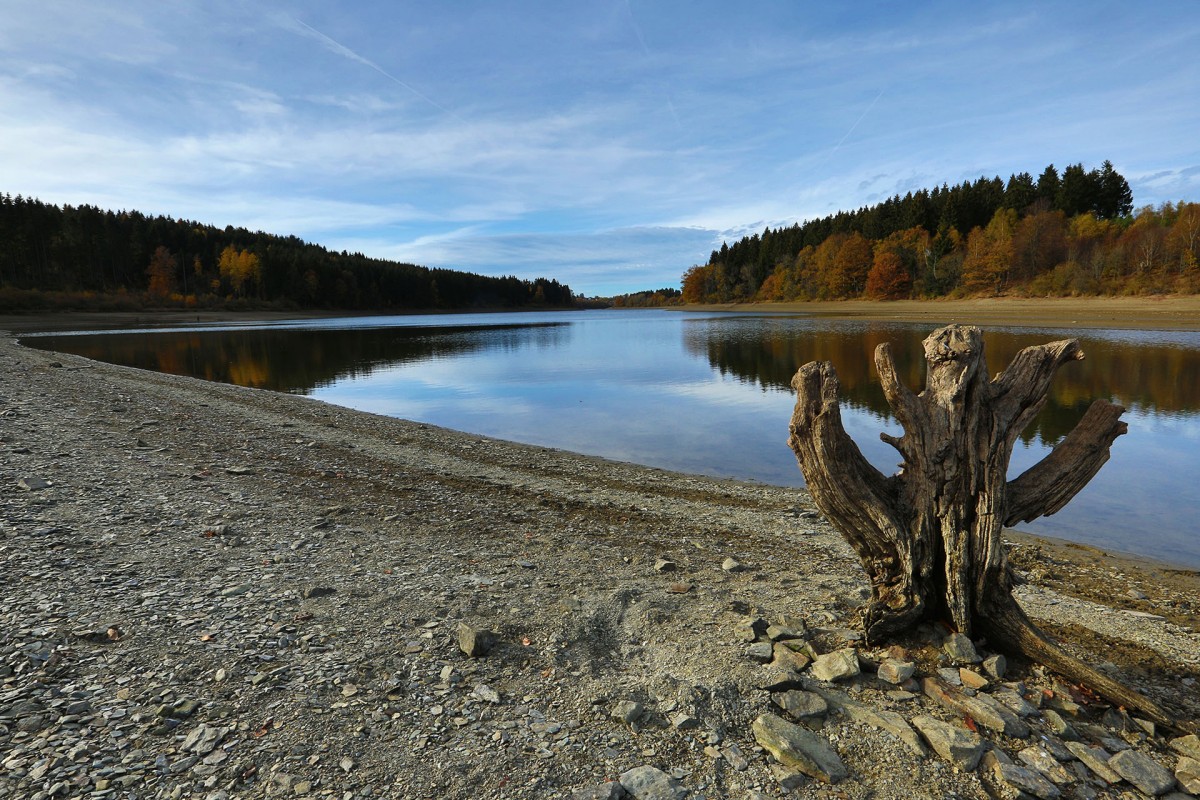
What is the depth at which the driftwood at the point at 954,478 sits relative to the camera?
12.7 ft

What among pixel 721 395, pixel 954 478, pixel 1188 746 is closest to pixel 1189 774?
pixel 1188 746

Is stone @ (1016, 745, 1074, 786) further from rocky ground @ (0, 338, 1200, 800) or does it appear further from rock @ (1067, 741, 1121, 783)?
rock @ (1067, 741, 1121, 783)

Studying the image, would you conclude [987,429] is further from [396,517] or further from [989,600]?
[396,517]

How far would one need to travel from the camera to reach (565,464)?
11.5 metres

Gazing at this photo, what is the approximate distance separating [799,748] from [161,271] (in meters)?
115

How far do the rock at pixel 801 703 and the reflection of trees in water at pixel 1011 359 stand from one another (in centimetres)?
1222

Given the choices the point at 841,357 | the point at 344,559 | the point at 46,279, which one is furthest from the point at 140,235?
the point at 344,559

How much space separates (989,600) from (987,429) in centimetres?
114

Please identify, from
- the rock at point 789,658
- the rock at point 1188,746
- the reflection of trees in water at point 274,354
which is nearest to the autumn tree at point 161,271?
the reflection of trees in water at point 274,354

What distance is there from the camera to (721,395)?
68.0ft

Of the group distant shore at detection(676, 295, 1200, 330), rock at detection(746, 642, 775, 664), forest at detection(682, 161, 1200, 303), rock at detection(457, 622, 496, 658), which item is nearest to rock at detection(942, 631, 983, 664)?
rock at detection(746, 642, 775, 664)

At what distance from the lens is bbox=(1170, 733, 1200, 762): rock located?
3.08 metres

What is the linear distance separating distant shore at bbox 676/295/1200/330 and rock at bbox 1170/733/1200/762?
4487 cm

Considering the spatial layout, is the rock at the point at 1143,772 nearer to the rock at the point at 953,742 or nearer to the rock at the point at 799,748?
the rock at the point at 953,742
